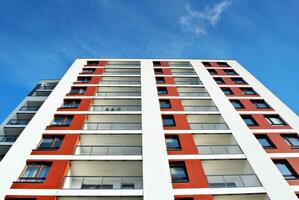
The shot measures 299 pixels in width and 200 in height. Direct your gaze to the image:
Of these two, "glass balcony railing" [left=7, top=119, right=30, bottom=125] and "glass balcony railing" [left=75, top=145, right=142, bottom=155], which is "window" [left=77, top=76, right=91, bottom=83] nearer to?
"glass balcony railing" [left=7, top=119, right=30, bottom=125]

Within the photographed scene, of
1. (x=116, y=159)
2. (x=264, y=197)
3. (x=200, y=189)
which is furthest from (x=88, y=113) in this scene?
(x=264, y=197)

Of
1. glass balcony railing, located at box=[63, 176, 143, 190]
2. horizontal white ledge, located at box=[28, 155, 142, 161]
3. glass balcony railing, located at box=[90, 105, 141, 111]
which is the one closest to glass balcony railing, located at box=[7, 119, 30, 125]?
glass balcony railing, located at box=[90, 105, 141, 111]

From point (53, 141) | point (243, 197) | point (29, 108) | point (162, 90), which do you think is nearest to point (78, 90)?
point (29, 108)

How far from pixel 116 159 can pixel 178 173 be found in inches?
179

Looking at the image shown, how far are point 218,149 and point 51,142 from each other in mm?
13518

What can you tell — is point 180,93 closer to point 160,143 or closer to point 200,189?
point 160,143

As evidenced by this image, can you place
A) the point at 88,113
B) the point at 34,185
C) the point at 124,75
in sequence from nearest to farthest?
the point at 34,185
the point at 88,113
the point at 124,75

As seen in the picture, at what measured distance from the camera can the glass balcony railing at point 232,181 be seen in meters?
20.2

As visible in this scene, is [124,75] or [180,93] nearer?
[180,93]

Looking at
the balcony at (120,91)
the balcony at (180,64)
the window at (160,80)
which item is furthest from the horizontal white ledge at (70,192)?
the balcony at (180,64)

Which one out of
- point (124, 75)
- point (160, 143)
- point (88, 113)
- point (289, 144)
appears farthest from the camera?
point (124, 75)

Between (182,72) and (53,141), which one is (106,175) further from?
(182,72)

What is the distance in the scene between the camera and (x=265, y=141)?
24.8 m

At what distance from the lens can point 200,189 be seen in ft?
61.5
